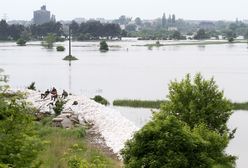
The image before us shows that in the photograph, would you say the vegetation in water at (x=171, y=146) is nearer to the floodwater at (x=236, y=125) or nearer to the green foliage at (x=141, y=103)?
the floodwater at (x=236, y=125)

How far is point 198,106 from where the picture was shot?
89.3 ft

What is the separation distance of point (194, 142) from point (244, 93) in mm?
47407

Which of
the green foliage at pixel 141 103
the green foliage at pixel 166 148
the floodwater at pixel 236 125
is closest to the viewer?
the green foliage at pixel 166 148

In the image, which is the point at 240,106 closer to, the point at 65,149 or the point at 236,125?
the point at 236,125

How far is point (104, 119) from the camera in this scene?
38625mm

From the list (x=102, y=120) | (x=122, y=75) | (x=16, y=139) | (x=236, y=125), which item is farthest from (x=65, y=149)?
(x=122, y=75)

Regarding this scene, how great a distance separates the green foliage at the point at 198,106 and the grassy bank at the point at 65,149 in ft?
13.3

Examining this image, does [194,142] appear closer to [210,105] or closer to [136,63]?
[210,105]

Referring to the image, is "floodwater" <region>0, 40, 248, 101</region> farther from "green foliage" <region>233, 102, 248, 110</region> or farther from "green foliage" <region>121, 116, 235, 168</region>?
"green foliage" <region>121, 116, 235, 168</region>

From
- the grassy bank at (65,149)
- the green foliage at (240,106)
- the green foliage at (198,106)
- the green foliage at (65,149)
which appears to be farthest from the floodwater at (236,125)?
the green foliage at (65,149)

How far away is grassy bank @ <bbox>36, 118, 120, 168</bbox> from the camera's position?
2361cm

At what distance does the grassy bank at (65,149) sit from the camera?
23.6 metres

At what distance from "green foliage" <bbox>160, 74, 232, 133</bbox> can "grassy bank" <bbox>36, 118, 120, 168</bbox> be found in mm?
4041

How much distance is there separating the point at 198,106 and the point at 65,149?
22.9 feet
